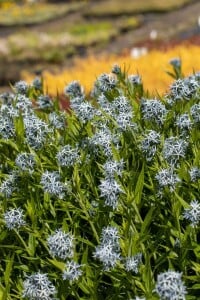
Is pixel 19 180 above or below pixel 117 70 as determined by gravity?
below

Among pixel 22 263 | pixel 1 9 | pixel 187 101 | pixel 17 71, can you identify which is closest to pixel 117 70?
pixel 187 101

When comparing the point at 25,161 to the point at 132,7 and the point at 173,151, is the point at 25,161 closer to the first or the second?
the point at 173,151

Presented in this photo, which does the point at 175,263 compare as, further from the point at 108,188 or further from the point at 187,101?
the point at 187,101

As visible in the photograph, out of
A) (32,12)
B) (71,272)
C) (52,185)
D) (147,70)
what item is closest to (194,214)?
(71,272)

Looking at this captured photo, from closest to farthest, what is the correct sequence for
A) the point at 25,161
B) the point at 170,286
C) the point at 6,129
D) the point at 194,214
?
the point at 170,286 < the point at 194,214 < the point at 25,161 < the point at 6,129

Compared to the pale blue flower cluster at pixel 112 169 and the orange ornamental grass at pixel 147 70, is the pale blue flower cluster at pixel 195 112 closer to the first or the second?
the pale blue flower cluster at pixel 112 169

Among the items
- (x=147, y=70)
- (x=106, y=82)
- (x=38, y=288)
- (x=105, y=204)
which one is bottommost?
(x=38, y=288)
